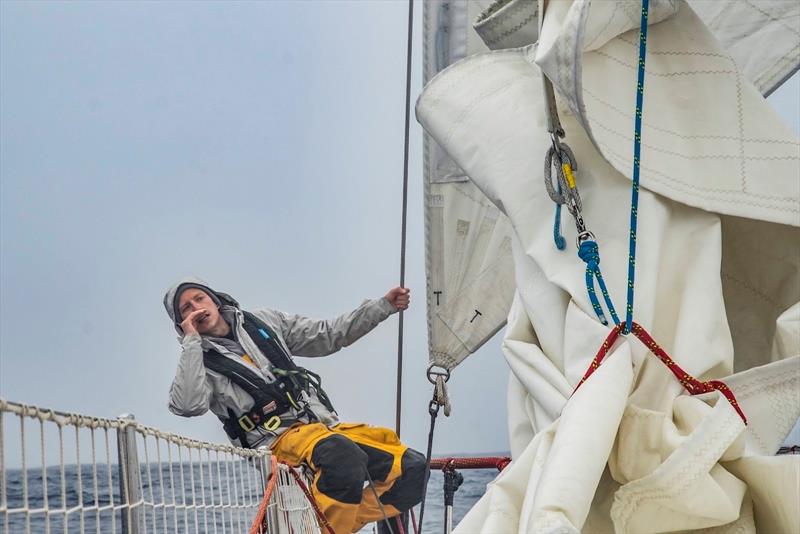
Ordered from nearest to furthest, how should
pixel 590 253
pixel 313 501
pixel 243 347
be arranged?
pixel 590 253
pixel 313 501
pixel 243 347

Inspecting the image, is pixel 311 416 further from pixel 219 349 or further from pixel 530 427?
pixel 530 427

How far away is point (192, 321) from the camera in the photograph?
151 inches

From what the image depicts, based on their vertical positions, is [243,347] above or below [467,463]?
above

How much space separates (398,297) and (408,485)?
746 mm

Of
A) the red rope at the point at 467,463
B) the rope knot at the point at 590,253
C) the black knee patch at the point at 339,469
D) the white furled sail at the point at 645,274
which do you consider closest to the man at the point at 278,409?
the black knee patch at the point at 339,469

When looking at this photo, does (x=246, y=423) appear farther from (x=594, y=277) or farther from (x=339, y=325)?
(x=594, y=277)

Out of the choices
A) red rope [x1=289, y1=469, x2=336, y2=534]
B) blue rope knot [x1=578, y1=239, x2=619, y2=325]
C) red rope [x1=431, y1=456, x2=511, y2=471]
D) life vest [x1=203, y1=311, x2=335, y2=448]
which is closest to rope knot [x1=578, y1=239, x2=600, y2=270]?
blue rope knot [x1=578, y1=239, x2=619, y2=325]

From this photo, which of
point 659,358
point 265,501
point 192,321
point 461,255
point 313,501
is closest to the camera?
point 659,358

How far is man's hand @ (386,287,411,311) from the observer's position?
429 cm

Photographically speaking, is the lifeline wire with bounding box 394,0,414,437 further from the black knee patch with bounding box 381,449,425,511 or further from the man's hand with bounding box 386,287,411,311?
the black knee patch with bounding box 381,449,425,511

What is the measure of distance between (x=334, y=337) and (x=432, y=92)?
207 cm

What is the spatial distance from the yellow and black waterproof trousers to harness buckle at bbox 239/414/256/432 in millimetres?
119

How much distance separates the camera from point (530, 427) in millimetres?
2072

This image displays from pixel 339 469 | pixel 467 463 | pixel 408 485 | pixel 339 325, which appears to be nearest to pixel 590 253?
pixel 339 469
